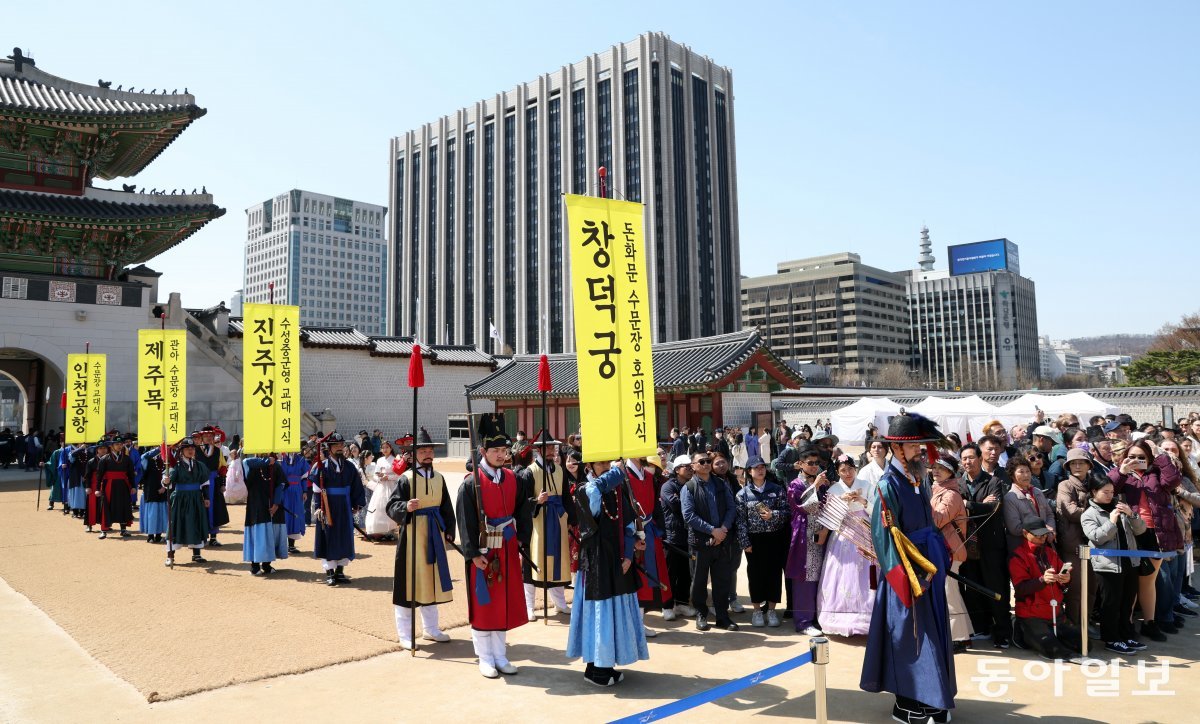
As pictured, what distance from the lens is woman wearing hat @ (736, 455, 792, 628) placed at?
7.03 meters

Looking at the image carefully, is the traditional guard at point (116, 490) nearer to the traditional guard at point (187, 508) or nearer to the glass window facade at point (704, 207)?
the traditional guard at point (187, 508)

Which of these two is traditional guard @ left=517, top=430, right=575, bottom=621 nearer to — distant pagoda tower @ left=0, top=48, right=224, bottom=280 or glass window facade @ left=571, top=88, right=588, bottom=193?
distant pagoda tower @ left=0, top=48, right=224, bottom=280

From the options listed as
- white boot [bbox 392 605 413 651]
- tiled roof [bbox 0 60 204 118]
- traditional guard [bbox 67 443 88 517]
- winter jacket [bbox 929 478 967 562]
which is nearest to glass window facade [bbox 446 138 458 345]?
tiled roof [bbox 0 60 204 118]

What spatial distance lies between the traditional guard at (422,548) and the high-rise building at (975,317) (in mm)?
99467

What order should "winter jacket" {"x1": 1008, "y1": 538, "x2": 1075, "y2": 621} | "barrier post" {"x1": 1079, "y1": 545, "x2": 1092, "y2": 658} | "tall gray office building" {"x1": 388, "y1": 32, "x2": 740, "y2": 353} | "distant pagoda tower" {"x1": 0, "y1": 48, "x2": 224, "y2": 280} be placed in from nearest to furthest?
"barrier post" {"x1": 1079, "y1": 545, "x2": 1092, "y2": 658}, "winter jacket" {"x1": 1008, "y1": 538, "x2": 1075, "y2": 621}, "distant pagoda tower" {"x1": 0, "y1": 48, "x2": 224, "y2": 280}, "tall gray office building" {"x1": 388, "y1": 32, "x2": 740, "y2": 353}

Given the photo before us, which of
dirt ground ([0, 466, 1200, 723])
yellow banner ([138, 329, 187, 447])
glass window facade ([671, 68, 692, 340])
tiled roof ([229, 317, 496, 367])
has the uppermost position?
glass window facade ([671, 68, 692, 340])

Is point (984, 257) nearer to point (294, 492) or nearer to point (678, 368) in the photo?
point (678, 368)

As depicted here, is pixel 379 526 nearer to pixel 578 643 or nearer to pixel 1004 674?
pixel 578 643

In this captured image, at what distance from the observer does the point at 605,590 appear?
528cm

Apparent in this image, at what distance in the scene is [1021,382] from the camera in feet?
261

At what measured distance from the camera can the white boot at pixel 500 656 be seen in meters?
5.47

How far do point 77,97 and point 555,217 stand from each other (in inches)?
2145

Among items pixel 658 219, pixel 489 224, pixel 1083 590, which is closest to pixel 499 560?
pixel 1083 590

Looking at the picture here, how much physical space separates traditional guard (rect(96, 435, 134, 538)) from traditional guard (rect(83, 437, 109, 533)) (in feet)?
0.21
